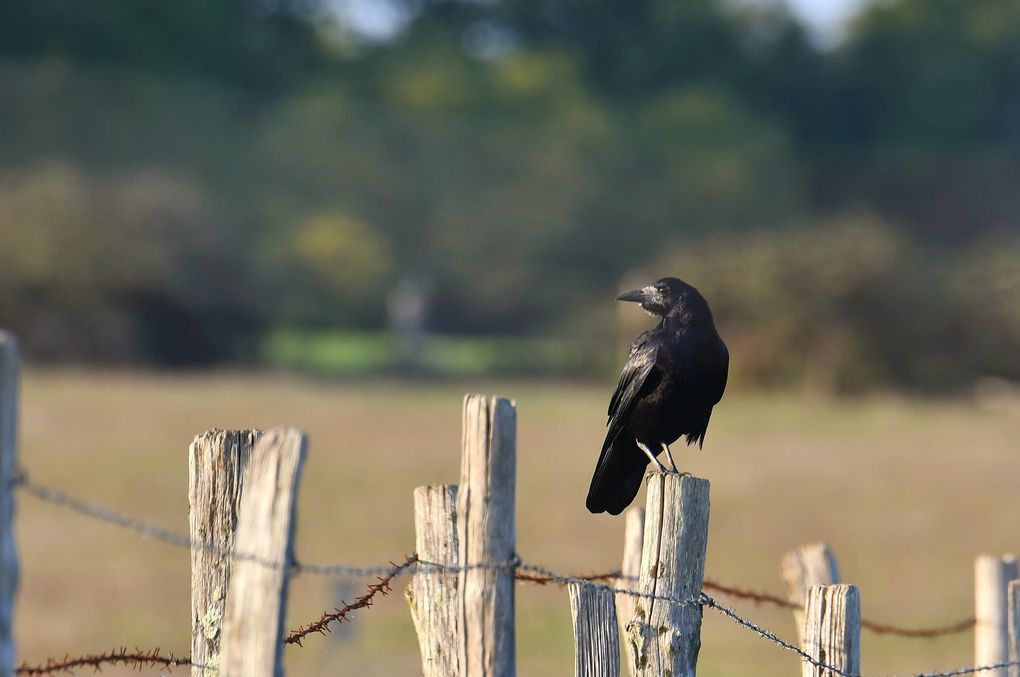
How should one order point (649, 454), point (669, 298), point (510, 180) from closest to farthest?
point (649, 454), point (669, 298), point (510, 180)

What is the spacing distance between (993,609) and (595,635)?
6.12 feet

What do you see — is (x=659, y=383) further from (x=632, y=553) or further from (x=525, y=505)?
(x=525, y=505)

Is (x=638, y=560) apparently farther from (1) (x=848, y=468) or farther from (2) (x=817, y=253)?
(2) (x=817, y=253)

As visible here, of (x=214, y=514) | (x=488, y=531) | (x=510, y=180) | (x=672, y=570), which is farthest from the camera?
(x=510, y=180)

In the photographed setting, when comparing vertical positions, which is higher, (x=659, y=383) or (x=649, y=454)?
(x=659, y=383)

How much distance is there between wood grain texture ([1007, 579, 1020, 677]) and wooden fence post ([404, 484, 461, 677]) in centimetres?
221

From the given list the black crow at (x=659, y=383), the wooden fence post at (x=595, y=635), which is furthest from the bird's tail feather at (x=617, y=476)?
the wooden fence post at (x=595, y=635)

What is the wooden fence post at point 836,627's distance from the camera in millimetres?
4035

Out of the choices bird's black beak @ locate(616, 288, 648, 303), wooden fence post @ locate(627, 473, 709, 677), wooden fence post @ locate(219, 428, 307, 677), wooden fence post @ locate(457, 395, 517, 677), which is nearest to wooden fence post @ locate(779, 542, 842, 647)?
bird's black beak @ locate(616, 288, 648, 303)

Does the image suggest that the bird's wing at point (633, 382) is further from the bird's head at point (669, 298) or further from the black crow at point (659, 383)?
the bird's head at point (669, 298)

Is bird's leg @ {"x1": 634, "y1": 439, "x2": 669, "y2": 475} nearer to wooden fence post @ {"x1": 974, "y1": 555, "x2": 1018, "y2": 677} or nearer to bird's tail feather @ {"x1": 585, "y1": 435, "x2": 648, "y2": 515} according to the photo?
bird's tail feather @ {"x1": 585, "y1": 435, "x2": 648, "y2": 515}

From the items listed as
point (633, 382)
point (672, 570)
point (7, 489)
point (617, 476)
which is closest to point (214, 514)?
point (7, 489)

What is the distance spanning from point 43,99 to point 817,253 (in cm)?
2664

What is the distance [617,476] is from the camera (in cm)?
502
